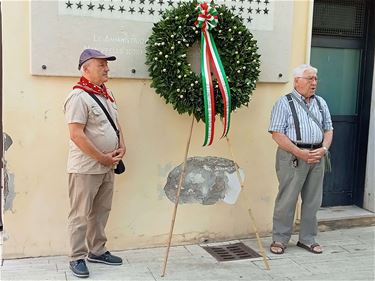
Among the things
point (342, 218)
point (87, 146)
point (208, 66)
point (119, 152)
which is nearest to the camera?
point (87, 146)

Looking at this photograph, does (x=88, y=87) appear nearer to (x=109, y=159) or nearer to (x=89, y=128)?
(x=89, y=128)

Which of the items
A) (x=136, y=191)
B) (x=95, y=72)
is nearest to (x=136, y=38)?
(x=95, y=72)

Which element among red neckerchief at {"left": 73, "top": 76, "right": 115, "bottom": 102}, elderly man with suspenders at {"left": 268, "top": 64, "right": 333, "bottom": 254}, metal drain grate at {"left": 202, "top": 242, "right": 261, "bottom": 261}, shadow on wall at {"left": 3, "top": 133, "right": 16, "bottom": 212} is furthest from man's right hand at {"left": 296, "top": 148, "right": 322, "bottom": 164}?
shadow on wall at {"left": 3, "top": 133, "right": 16, "bottom": 212}

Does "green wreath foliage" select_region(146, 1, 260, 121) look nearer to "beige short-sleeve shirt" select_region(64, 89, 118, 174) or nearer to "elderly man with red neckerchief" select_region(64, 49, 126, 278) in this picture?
"elderly man with red neckerchief" select_region(64, 49, 126, 278)

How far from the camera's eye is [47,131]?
4.19 metres

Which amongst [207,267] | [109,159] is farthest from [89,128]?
[207,267]

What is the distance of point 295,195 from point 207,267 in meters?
1.03

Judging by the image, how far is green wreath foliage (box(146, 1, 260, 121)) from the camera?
4129 millimetres

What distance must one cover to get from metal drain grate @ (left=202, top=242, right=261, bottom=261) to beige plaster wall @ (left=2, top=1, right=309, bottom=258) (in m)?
0.16

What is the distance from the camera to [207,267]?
4199 millimetres

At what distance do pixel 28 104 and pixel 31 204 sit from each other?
2.75ft

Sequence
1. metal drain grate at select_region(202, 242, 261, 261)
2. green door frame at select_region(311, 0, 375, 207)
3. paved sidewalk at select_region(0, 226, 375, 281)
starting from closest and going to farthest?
paved sidewalk at select_region(0, 226, 375, 281) → metal drain grate at select_region(202, 242, 261, 261) → green door frame at select_region(311, 0, 375, 207)

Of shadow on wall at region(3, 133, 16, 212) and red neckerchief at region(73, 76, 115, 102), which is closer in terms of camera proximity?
red neckerchief at region(73, 76, 115, 102)

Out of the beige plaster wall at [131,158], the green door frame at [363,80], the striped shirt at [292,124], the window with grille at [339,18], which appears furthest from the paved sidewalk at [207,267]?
the window with grille at [339,18]
